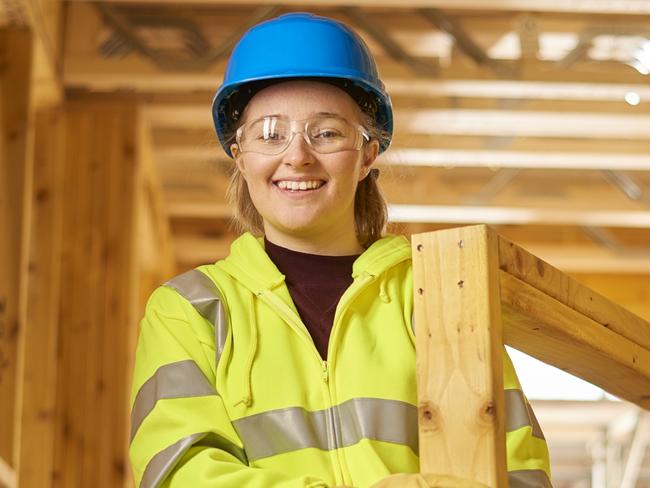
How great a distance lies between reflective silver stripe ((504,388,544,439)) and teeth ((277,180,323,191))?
17.1 inches

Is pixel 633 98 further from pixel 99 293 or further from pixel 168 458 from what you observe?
pixel 168 458

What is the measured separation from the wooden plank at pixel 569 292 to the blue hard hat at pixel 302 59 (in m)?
0.55

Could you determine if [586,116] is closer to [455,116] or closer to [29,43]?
[455,116]

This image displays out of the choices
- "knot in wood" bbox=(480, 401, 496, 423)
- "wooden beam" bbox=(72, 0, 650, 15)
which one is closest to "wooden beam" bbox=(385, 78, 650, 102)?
"wooden beam" bbox=(72, 0, 650, 15)

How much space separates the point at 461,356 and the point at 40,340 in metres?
4.15

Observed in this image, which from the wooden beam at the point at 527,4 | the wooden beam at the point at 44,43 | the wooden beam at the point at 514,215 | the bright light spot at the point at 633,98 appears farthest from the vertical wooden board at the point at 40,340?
the bright light spot at the point at 633,98

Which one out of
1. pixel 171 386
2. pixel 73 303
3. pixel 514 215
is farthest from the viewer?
pixel 514 215

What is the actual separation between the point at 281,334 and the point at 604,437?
825 centimetres

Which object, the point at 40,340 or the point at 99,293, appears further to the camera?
the point at 99,293

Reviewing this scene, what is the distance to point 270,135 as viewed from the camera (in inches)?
82.6

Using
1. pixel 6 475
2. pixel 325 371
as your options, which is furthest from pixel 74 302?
pixel 325 371

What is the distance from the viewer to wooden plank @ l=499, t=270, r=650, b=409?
65.1 inches

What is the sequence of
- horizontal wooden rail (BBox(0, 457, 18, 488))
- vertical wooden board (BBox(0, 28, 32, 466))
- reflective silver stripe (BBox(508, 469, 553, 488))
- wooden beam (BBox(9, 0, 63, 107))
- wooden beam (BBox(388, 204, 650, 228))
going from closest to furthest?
1. reflective silver stripe (BBox(508, 469, 553, 488))
2. horizontal wooden rail (BBox(0, 457, 18, 488))
3. vertical wooden board (BBox(0, 28, 32, 466))
4. wooden beam (BBox(9, 0, 63, 107))
5. wooden beam (BBox(388, 204, 650, 228))

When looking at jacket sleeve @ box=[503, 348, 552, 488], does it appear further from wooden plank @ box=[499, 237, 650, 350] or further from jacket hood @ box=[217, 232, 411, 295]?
jacket hood @ box=[217, 232, 411, 295]
